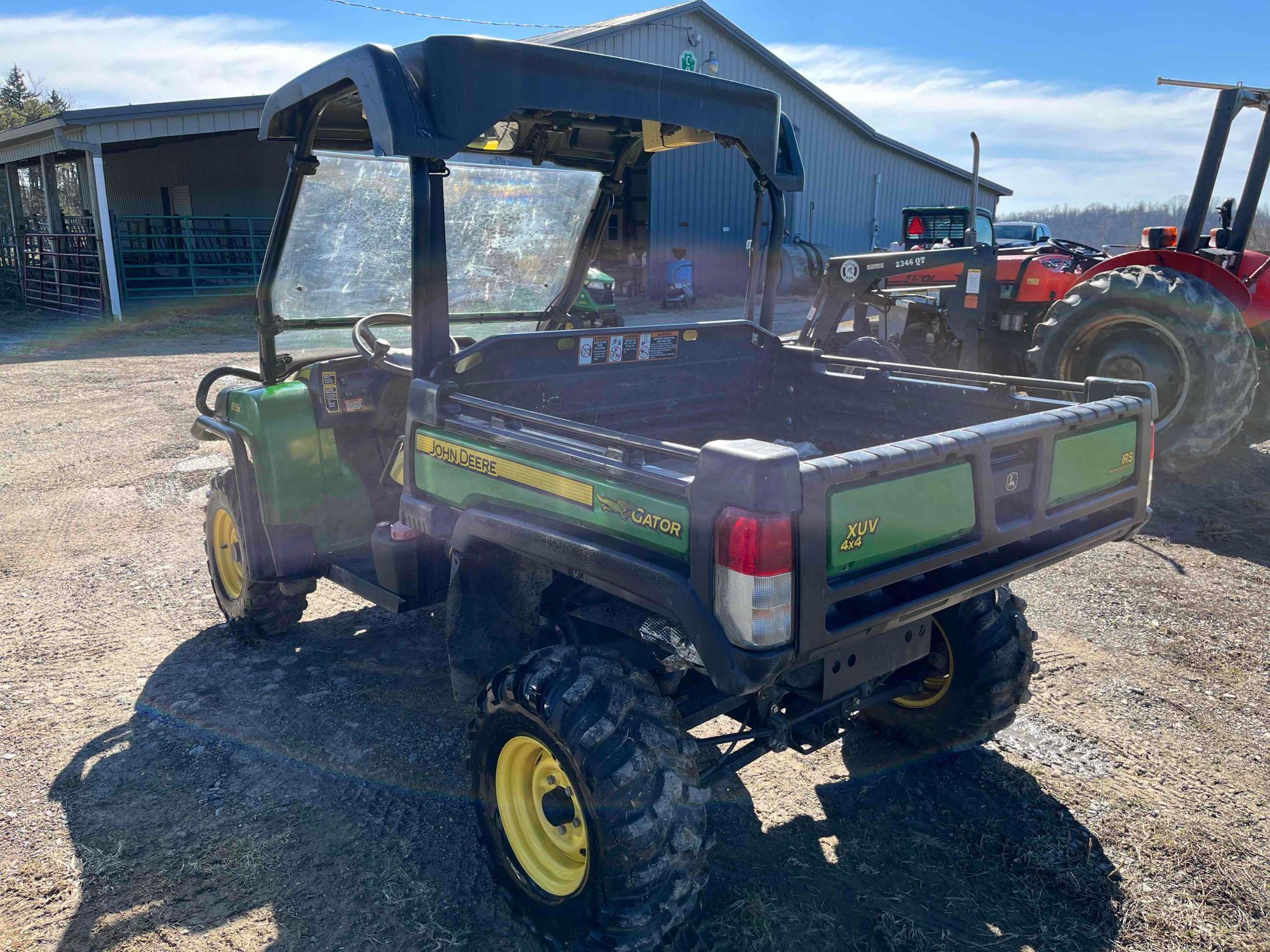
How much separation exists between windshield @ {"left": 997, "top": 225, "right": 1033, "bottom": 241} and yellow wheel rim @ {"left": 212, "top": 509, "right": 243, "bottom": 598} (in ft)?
49.4

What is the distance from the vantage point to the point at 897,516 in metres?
2.31

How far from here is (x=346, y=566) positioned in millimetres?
3883

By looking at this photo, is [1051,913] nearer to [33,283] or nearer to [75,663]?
[75,663]

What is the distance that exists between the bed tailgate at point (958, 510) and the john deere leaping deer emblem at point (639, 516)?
0.32 m

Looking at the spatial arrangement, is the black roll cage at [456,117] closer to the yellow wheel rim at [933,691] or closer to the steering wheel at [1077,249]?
the yellow wheel rim at [933,691]

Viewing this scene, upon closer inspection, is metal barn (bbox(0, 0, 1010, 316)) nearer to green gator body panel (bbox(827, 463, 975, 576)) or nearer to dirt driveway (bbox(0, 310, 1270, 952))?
dirt driveway (bbox(0, 310, 1270, 952))

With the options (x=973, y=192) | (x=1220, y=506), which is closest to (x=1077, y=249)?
(x=973, y=192)

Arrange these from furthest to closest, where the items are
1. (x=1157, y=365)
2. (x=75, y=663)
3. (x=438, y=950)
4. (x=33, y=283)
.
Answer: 1. (x=33, y=283)
2. (x=1157, y=365)
3. (x=75, y=663)
4. (x=438, y=950)

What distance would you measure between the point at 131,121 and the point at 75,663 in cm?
1481

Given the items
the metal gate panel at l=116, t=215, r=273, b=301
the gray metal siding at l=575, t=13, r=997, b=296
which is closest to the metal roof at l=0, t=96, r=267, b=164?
the metal gate panel at l=116, t=215, r=273, b=301

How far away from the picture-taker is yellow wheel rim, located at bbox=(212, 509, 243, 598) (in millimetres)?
4383

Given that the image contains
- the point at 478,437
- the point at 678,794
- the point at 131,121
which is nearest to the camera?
the point at 678,794

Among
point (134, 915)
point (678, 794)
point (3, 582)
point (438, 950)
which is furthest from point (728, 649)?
point (3, 582)

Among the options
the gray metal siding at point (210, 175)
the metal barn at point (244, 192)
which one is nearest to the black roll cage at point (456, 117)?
the metal barn at point (244, 192)
